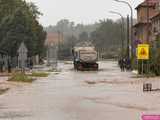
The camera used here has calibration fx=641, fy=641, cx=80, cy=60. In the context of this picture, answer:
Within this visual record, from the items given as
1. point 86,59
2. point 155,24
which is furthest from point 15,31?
point 155,24

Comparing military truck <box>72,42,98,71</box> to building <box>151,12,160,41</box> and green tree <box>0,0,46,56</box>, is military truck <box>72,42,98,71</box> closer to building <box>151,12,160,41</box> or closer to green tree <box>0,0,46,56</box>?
green tree <box>0,0,46,56</box>

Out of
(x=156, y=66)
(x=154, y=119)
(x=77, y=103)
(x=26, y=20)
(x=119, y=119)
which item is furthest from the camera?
(x=26, y=20)

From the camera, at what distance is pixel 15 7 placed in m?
99.9

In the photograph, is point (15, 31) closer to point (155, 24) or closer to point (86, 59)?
point (86, 59)

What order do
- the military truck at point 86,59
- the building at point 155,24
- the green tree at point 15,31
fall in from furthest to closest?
the building at point 155,24
the green tree at point 15,31
the military truck at point 86,59

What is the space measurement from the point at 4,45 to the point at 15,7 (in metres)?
12.3

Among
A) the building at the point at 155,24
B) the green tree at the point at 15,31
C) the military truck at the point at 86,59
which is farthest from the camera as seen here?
the building at the point at 155,24

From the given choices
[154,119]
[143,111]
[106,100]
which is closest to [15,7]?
[106,100]

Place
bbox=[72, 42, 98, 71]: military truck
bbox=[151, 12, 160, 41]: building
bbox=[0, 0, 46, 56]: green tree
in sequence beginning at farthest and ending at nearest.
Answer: bbox=[151, 12, 160, 41]: building → bbox=[0, 0, 46, 56]: green tree → bbox=[72, 42, 98, 71]: military truck

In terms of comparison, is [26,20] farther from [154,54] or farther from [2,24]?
[154,54]

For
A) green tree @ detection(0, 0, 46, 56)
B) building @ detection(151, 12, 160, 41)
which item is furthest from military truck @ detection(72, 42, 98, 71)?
building @ detection(151, 12, 160, 41)

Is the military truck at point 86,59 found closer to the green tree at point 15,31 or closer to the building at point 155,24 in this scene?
the green tree at point 15,31

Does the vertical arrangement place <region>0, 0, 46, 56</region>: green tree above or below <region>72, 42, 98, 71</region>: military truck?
above

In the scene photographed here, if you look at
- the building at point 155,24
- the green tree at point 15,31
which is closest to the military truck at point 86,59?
the green tree at point 15,31
